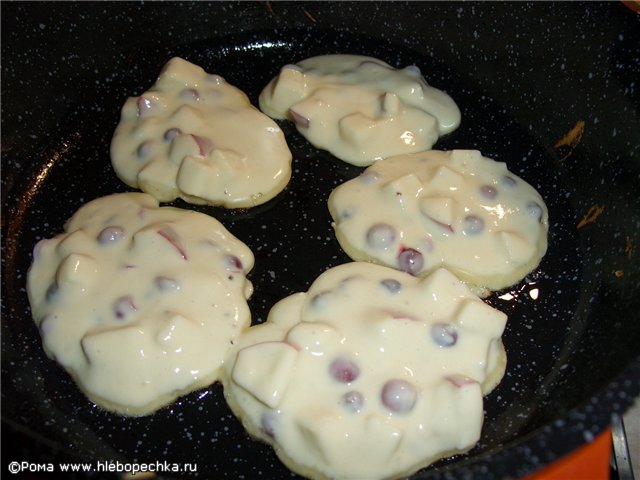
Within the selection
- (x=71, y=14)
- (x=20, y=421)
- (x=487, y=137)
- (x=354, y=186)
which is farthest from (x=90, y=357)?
(x=487, y=137)

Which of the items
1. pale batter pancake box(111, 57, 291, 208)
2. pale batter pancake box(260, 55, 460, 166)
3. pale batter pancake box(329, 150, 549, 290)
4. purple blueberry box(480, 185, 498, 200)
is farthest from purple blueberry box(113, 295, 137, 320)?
purple blueberry box(480, 185, 498, 200)

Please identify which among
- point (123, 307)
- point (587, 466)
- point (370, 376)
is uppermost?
point (587, 466)

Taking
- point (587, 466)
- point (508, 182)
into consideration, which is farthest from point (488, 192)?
point (587, 466)

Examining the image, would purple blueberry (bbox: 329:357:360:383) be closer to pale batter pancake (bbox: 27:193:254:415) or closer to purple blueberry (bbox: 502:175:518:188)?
pale batter pancake (bbox: 27:193:254:415)

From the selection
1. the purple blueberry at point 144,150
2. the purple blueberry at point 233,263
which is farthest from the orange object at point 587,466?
the purple blueberry at point 144,150

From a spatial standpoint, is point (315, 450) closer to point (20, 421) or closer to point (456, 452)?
point (456, 452)

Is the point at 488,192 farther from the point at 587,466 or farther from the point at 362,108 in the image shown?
the point at 587,466

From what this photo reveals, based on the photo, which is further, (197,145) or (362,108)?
(362,108)
